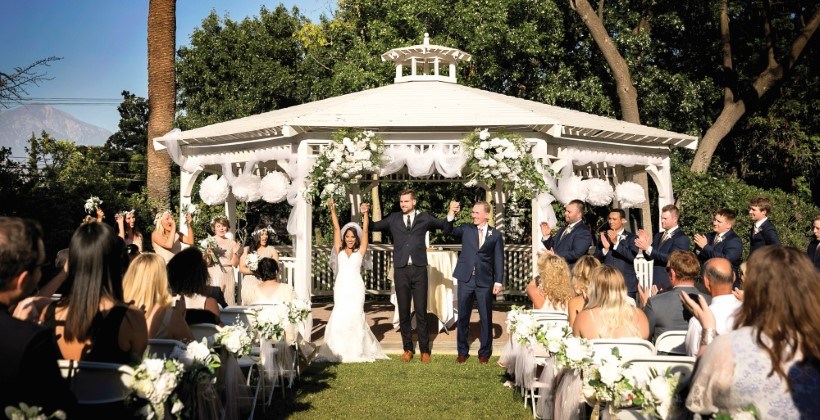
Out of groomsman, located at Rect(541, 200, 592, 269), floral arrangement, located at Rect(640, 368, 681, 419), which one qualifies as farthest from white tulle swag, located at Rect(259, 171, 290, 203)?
floral arrangement, located at Rect(640, 368, 681, 419)

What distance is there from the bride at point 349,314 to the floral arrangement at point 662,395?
6.13 m

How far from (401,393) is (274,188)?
4.55 metres

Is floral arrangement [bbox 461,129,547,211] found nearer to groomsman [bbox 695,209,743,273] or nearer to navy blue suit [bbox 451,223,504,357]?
navy blue suit [bbox 451,223,504,357]

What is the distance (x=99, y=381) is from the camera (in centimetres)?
383

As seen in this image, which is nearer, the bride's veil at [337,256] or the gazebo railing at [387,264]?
the bride's veil at [337,256]

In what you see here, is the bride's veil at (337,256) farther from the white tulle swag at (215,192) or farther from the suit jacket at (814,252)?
the suit jacket at (814,252)

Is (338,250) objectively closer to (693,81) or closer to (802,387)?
(802,387)

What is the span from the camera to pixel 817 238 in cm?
Answer: 941

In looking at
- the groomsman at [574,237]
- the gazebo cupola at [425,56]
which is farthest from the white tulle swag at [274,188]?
the groomsman at [574,237]

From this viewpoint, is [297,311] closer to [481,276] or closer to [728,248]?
[481,276]

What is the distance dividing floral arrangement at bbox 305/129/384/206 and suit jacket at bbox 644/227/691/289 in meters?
3.70

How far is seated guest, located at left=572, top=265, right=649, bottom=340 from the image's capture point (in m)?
5.53

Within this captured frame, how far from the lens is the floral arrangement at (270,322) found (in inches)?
265

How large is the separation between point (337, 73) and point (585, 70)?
275 inches
